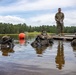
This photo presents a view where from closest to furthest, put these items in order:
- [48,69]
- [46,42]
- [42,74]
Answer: [42,74] < [48,69] < [46,42]

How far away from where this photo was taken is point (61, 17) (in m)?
31.5

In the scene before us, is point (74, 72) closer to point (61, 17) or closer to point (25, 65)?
point (25, 65)

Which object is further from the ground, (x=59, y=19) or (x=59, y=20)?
(x=59, y=19)

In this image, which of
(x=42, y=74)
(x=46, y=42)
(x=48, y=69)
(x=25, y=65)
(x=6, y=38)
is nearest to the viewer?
(x=42, y=74)

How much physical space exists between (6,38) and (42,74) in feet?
37.9

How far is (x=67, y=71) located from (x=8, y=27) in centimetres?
10706

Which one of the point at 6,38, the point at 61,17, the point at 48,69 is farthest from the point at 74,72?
the point at 61,17

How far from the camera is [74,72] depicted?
9992 millimetres

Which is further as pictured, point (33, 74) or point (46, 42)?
point (46, 42)

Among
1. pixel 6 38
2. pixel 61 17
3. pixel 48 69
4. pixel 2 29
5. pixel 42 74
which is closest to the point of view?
pixel 42 74

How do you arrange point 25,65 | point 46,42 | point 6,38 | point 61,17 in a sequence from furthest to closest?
point 61,17
point 46,42
point 6,38
point 25,65

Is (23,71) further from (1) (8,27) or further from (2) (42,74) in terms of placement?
(1) (8,27)

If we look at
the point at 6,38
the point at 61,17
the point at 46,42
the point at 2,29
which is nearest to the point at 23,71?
the point at 6,38

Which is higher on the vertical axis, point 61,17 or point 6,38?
point 61,17
